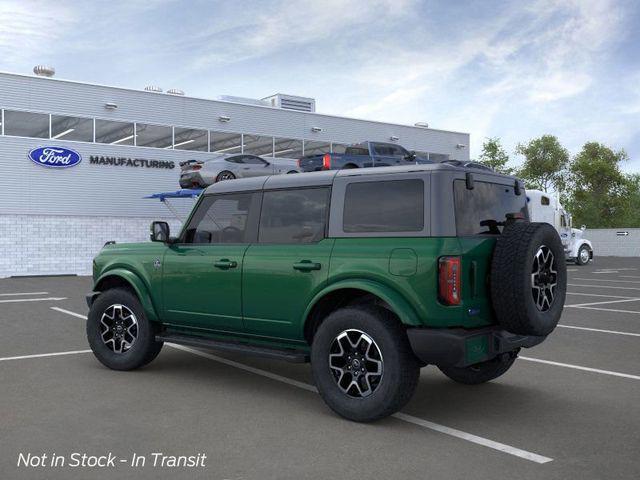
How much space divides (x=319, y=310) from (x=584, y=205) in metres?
66.5

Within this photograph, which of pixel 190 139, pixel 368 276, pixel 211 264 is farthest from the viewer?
pixel 190 139

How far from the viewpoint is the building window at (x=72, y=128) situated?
26562 millimetres

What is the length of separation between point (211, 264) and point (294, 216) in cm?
97

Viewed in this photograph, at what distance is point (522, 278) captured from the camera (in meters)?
4.93

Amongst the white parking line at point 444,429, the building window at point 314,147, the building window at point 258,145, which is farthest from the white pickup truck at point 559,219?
the white parking line at point 444,429

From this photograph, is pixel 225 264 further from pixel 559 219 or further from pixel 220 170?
pixel 559 219

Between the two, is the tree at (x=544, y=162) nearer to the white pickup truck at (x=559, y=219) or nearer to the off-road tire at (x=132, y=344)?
the white pickup truck at (x=559, y=219)

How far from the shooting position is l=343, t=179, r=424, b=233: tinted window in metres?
5.14

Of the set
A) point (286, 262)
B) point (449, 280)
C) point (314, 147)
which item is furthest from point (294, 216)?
point (314, 147)

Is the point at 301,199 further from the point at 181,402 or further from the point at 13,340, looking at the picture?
→ the point at 13,340

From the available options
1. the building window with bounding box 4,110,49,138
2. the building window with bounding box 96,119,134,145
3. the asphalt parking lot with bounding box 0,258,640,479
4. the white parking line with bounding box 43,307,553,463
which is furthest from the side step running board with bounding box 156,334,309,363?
the building window with bounding box 96,119,134,145

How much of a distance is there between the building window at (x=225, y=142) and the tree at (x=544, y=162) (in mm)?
41404

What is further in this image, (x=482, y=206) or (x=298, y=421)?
(x=482, y=206)

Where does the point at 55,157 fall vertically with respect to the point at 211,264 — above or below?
above
